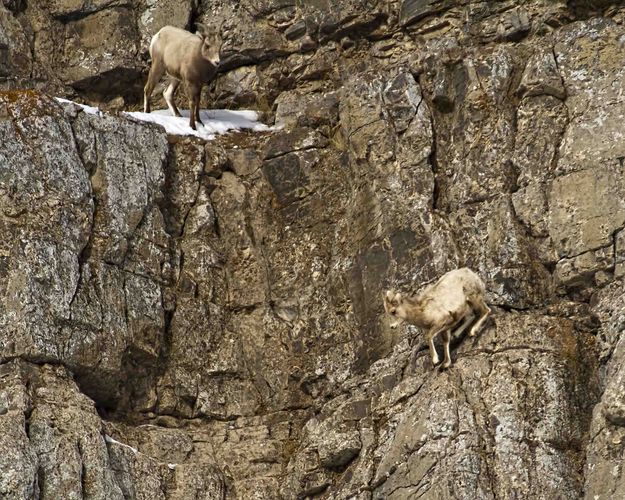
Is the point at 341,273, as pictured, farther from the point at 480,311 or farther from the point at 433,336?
the point at 480,311

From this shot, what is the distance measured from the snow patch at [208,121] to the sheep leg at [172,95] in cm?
13

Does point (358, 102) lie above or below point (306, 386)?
above

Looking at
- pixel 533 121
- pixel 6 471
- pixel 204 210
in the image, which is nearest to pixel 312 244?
pixel 204 210

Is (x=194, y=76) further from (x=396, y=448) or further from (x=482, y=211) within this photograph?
(x=396, y=448)

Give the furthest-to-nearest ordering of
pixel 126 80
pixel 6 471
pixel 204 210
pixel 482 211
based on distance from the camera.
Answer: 1. pixel 126 80
2. pixel 204 210
3. pixel 482 211
4. pixel 6 471

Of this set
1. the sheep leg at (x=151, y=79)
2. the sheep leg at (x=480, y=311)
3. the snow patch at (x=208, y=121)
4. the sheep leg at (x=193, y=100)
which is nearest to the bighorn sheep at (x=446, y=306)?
the sheep leg at (x=480, y=311)

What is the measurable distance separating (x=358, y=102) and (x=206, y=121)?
3.27 metres

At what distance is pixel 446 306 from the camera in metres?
28.6

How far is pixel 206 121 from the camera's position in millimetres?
34594

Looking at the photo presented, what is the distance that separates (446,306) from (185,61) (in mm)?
8394

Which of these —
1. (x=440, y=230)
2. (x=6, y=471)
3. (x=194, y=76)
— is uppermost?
(x=194, y=76)

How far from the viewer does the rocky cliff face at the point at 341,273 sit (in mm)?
27734

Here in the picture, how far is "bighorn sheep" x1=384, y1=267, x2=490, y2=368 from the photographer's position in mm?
28516

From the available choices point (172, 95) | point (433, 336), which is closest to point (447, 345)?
point (433, 336)
